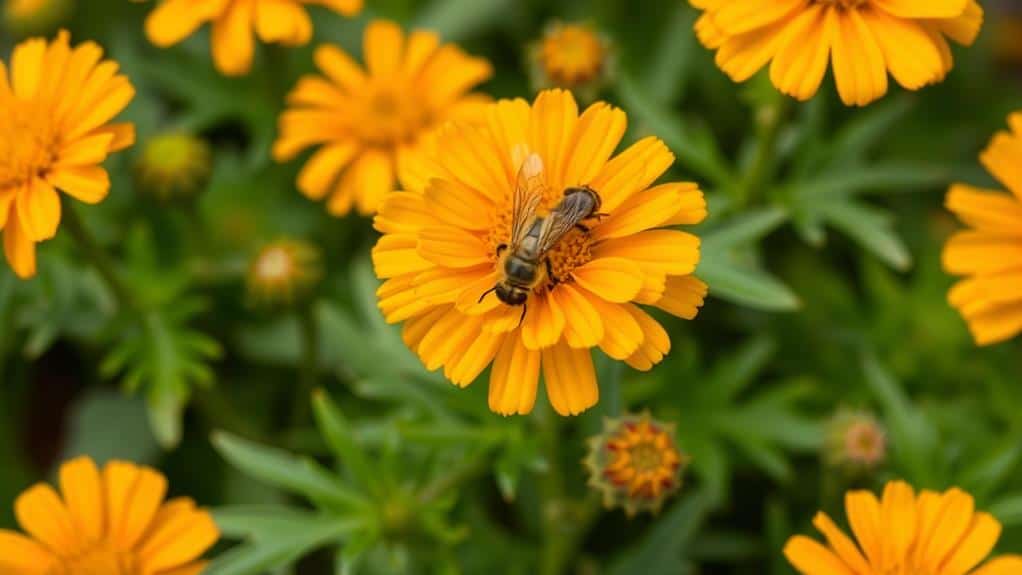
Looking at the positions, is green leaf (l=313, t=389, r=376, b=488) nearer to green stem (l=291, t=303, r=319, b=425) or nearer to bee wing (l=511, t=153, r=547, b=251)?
green stem (l=291, t=303, r=319, b=425)

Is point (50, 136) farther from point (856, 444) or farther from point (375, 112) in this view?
point (856, 444)

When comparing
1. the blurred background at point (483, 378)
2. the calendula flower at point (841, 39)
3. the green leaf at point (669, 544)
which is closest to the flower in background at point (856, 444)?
the blurred background at point (483, 378)

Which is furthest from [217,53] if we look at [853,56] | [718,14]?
[853,56]

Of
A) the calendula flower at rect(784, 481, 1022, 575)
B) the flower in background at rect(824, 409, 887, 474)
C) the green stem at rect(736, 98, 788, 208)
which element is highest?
the green stem at rect(736, 98, 788, 208)

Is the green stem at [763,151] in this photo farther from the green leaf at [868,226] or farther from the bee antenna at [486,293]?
the bee antenna at [486,293]

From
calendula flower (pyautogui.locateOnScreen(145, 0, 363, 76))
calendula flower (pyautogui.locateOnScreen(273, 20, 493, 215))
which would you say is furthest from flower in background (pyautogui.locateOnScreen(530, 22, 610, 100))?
calendula flower (pyautogui.locateOnScreen(145, 0, 363, 76))

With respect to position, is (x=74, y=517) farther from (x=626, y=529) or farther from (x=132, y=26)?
(x=132, y=26)
